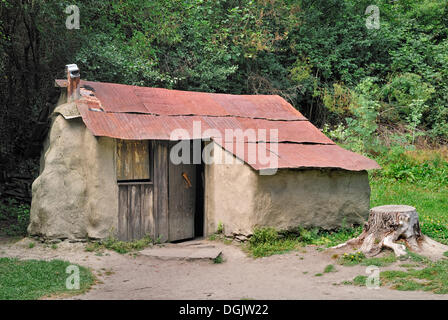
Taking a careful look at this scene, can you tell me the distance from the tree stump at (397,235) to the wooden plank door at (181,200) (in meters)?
4.01

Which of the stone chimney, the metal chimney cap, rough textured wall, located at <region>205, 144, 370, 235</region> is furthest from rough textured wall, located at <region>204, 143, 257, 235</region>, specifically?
the metal chimney cap

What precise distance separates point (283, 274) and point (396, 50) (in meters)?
16.1

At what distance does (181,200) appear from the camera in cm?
1063

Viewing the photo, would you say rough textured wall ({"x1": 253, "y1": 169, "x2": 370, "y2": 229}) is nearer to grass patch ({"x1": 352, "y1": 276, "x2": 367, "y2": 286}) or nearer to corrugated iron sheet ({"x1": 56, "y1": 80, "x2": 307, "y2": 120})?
corrugated iron sheet ({"x1": 56, "y1": 80, "x2": 307, "y2": 120})

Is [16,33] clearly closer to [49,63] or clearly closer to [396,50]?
[49,63]

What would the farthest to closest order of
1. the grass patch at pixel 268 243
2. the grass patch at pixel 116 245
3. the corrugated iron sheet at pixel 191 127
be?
the corrugated iron sheet at pixel 191 127
the grass patch at pixel 116 245
the grass patch at pixel 268 243

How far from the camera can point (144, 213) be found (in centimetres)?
998

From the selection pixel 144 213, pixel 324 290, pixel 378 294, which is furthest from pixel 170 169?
pixel 378 294

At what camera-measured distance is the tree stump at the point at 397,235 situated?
806 cm

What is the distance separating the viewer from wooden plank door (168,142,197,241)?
10.4 metres

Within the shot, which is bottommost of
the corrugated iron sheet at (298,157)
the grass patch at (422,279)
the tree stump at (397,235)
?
the grass patch at (422,279)

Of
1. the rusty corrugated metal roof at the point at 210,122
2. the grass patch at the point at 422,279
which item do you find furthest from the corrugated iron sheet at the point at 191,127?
the grass patch at the point at 422,279

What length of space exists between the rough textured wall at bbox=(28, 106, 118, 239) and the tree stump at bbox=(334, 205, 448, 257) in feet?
16.2

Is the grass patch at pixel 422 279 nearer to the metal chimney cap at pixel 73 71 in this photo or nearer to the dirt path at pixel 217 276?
the dirt path at pixel 217 276
